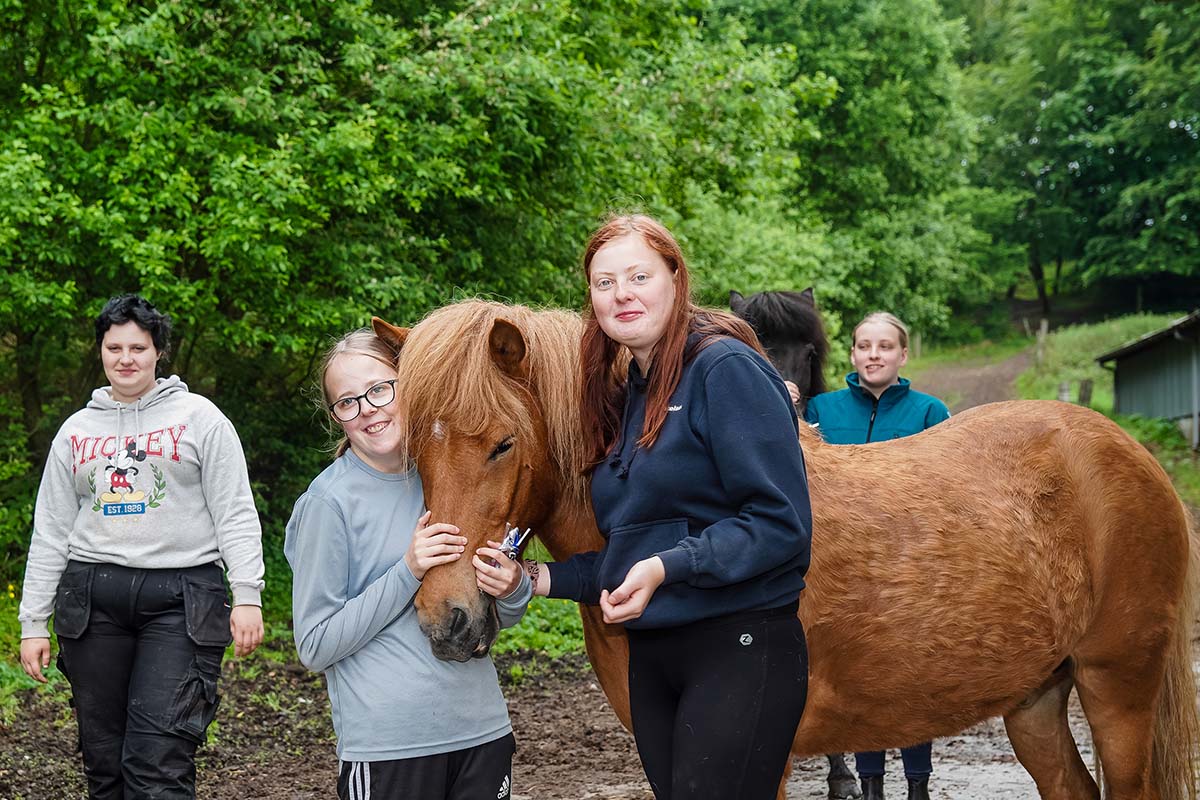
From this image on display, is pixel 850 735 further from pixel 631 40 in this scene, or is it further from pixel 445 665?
pixel 631 40

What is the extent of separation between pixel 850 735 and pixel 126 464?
2468 millimetres

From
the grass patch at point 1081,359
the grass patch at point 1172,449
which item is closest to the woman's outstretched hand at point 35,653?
the grass patch at point 1172,449

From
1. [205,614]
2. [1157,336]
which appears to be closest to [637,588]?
[205,614]

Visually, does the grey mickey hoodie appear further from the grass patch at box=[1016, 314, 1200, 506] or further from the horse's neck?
the grass patch at box=[1016, 314, 1200, 506]

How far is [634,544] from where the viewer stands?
2381mm

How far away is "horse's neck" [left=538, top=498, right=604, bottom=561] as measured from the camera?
9.18ft

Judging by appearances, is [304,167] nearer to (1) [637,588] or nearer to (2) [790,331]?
(2) [790,331]

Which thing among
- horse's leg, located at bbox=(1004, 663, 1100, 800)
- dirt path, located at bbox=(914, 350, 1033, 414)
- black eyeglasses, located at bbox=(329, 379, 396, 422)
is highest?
black eyeglasses, located at bbox=(329, 379, 396, 422)

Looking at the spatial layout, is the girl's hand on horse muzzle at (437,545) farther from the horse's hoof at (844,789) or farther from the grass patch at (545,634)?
the grass patch at (545,634)

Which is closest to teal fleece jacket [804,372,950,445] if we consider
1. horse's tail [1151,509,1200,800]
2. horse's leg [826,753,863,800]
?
horse's tail [1151,509,1200,800]

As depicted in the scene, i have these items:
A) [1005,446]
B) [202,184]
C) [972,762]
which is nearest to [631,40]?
[202,184]

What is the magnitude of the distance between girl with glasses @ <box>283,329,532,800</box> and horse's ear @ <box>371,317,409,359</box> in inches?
2.1

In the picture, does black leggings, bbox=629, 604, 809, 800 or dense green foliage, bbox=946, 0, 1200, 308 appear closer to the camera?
black leggings, bbox=629, 604, 809, 800

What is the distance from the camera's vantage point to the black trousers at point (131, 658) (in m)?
3.71
